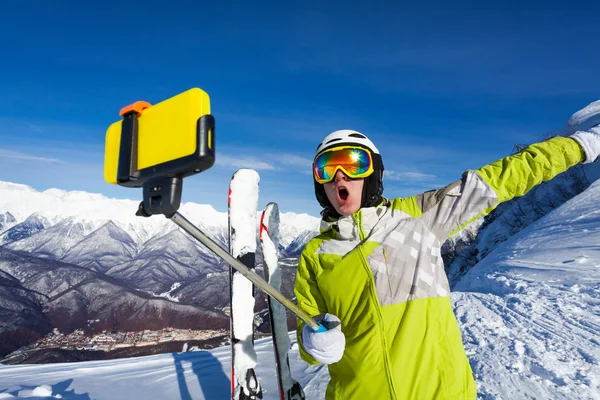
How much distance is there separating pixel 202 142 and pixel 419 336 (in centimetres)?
174

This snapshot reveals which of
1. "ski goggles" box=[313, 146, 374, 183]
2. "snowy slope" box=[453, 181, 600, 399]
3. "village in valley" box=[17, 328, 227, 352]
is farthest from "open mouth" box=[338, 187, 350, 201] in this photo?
"village in valley" box=[17, 328, 227, 352]

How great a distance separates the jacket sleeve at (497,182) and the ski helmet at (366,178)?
43 centimetres

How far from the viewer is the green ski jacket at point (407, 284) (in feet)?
7.03

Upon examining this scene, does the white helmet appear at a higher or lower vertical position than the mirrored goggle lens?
higher

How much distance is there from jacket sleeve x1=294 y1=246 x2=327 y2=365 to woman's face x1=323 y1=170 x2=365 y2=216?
1.34 feet

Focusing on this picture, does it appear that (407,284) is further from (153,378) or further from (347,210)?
(153,378)

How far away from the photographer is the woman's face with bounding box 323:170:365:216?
102 inches

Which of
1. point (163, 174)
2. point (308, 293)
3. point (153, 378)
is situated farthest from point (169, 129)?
point (153, 378)

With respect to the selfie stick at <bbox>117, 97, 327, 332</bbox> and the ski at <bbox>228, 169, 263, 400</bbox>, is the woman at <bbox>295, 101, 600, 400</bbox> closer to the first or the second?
the selfie stick at <bbox>117, 97, 327, 332</bbox>

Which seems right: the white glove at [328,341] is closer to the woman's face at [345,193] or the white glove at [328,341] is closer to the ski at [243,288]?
the woman's face at [345,193]

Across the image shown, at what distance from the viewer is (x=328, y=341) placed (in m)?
2.20

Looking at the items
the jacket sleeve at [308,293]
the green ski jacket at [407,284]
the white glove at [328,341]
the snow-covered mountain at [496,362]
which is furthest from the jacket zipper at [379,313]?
the snow-covered mountain at [496,362]

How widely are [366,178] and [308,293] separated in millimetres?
957

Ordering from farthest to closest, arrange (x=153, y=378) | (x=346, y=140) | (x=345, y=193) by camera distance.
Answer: (x=153, y=378)
(x=346, y=140)
(x=345, y=193)
